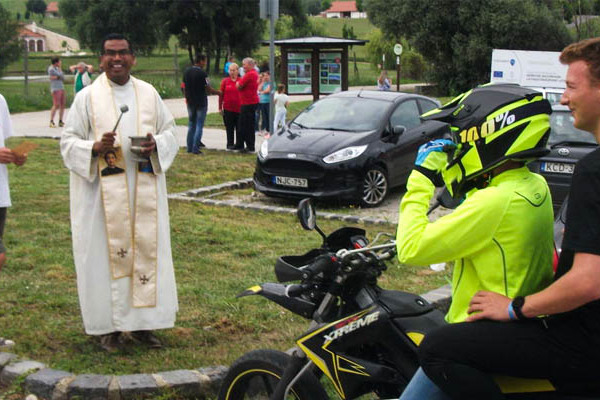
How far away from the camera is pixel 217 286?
7387 mm

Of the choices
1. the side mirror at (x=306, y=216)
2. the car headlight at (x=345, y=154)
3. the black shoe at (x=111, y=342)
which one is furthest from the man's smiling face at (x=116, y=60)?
the car headlight at (x=345, y=154)

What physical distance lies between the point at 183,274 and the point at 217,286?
0.58 metres

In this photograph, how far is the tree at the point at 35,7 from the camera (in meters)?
152

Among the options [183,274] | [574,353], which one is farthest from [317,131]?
[574,353]

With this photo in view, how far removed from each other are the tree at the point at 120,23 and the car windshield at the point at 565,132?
48.1m

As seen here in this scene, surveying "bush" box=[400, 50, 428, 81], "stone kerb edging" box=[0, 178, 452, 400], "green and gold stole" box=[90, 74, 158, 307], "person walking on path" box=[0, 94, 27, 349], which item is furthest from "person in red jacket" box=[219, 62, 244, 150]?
"bush" box=[400, 50, 428, 81]

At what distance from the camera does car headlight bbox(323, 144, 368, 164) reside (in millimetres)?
11930

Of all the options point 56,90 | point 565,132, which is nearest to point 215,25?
point 56,90

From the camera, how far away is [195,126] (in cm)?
1648

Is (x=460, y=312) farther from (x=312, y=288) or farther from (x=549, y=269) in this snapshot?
(x=312, y=288)

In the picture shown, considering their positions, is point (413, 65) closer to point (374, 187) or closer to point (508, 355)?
point (374, 187)

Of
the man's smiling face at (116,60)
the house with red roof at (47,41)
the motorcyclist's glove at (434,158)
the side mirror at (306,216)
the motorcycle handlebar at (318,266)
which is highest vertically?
the house with red roof at (47,41)

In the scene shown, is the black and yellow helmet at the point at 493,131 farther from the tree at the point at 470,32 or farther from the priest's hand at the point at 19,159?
the tree at the point at 470,32

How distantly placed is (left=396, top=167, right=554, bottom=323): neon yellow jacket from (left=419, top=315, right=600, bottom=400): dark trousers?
22 cm
